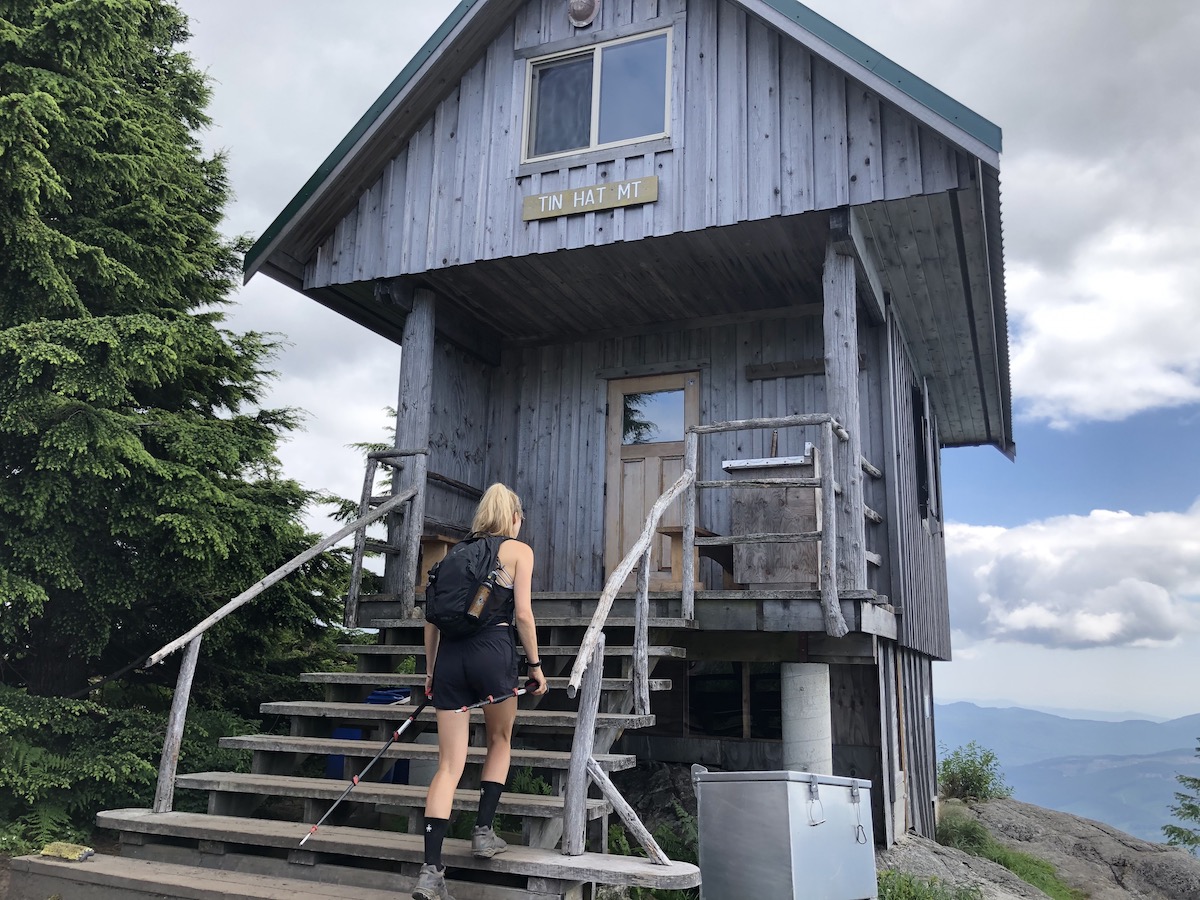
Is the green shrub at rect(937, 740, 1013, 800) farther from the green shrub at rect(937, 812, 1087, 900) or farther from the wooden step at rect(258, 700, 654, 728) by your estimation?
the wooden step at rect(258, 700, 654, 728)

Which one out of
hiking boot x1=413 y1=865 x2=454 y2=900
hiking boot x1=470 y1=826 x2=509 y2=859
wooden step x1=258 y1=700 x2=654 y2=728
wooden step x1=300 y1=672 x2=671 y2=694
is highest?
wooden step x1=300 y1=672 x2=671 y2=694

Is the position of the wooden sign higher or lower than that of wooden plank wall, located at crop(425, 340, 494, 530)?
higher

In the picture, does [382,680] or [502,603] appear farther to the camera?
[382,680]

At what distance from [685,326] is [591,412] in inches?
51.0

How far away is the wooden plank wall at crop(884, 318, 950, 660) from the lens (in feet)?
30.0

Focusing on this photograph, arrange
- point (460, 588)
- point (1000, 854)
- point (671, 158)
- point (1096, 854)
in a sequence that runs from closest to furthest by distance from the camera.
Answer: point (460, 588)
point (671, 158)
point (1000, 854)
point (1096, 854)

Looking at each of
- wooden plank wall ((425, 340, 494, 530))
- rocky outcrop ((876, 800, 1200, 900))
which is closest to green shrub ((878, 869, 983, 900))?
rocky outcrop ((876, 800, 1200, 900))

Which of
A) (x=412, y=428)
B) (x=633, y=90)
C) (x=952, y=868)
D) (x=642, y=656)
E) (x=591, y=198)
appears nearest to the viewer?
(x=642, y=656)

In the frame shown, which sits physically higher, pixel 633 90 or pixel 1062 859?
pixel 633 90

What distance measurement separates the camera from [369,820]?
6.37m

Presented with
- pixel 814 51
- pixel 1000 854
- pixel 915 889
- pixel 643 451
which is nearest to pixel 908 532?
pixel 643 451

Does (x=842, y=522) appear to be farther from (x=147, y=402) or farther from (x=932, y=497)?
(x=147, y=402)

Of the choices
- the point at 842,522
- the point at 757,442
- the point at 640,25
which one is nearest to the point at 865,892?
the point at 842,522

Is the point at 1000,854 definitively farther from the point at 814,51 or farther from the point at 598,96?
the point at 598,96
